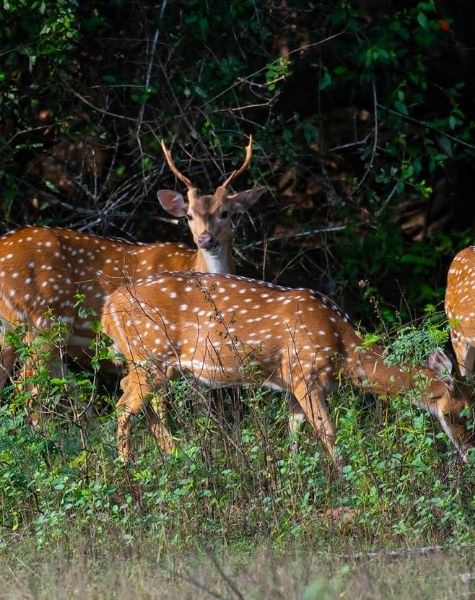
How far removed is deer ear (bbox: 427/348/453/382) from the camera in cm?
719

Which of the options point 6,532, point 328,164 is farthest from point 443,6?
point 6,532

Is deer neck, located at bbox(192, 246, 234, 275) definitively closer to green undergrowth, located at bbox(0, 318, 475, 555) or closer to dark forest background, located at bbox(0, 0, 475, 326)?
dark forest background, located at bbox(0, 0, 475, 326)

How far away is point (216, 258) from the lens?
365 inches

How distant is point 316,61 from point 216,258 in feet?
7.10

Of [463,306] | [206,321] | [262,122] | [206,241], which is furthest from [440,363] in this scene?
[262,122]

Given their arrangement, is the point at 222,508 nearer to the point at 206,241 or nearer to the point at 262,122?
the point at 206,241

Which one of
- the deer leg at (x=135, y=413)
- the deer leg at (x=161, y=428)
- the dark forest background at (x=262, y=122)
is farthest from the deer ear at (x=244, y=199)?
the deer leg at (x=161, y=428)

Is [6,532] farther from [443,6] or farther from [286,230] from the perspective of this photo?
[443,6]

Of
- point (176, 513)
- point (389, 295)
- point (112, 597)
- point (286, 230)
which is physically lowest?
point (389, 295)

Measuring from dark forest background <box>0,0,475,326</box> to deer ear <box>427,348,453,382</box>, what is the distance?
1.76 m

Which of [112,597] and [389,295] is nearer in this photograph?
[112,597]

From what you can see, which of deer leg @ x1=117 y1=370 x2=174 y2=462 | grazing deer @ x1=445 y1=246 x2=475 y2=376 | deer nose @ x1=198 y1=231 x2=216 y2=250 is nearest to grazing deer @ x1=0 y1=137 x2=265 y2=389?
deer nose @ x1=198 y1=231 x2=216 y2=250

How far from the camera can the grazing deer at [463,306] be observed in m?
9.00

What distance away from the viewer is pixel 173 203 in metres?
9.68
